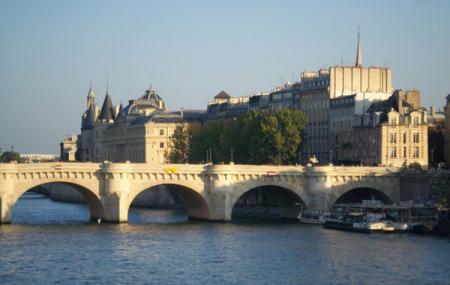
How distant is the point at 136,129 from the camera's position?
154500 millimetres

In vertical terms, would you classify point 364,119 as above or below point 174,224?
above

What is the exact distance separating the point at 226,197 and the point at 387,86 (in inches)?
1399

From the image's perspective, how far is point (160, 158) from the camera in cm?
14950

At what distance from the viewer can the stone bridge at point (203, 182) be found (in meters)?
89.7

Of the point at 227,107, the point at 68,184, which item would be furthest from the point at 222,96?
the point at 68,184

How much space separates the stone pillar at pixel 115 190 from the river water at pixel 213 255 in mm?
1560

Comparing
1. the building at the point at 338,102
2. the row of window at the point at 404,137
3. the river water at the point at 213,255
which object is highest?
the building at the point at 338,102

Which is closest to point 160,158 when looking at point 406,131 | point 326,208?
point 406,131

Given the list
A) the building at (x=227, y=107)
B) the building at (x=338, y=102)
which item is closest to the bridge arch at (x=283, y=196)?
the building at (x=338, y=102)

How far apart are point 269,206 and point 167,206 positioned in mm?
19945

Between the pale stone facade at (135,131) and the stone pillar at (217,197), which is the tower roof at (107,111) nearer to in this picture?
the pale stone facade at (135,131)

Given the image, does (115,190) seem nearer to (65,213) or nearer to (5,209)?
(5,209)

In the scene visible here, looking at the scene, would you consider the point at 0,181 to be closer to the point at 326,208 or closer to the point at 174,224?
the point at 174,224

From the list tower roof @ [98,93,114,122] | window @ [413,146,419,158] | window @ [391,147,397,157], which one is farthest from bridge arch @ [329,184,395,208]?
tower roof @ [98,93,114,122]
